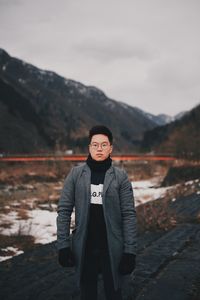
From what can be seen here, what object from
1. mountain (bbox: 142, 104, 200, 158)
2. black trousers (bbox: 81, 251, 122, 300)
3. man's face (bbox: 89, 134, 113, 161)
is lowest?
black trousers (bbox: 81, 251, 122, 300)

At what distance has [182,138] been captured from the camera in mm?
43188

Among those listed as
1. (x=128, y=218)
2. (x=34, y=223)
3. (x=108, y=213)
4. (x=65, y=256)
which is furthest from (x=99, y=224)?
(x=34, y=223)

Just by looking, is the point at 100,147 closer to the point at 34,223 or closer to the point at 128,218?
the point at 128,218

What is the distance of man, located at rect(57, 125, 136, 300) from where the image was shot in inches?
119

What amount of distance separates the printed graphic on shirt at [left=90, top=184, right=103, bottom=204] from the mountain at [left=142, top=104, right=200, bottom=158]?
24.3 meters

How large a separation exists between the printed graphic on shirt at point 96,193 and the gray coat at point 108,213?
0.15 ft

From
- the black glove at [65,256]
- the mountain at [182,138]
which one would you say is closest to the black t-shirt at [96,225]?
the black glove at [65,256]

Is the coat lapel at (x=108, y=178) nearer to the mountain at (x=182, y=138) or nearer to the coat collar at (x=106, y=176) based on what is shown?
the coat collar at (x=106, y=176)

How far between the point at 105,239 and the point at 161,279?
2.21 metres

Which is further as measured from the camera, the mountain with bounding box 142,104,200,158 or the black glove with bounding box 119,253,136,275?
the mountain with bounding box 142,104,200,158

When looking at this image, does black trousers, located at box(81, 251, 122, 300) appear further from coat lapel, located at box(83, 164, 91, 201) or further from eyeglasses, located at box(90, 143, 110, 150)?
eyeglasses, located at box(90, 143, 110, 150)

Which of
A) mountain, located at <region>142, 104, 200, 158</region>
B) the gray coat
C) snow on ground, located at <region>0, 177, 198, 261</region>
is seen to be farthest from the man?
mountain, located at <region>142, 104, 200, 158</region>

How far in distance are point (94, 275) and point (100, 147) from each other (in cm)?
111

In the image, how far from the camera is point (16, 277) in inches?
213
